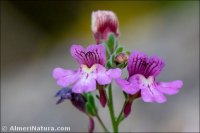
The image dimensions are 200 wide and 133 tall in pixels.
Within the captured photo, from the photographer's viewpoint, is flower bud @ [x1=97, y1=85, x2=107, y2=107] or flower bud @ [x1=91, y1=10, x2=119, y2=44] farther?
flower bud @ [x1=91, y1=10, x2=119, y2=44]

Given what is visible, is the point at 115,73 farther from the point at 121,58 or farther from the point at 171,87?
the point at 171,87

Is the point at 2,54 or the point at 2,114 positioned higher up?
the point at 2,54

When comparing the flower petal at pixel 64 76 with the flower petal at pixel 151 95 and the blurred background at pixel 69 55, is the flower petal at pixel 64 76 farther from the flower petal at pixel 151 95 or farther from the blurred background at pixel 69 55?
the blurred background at pixel 69 55

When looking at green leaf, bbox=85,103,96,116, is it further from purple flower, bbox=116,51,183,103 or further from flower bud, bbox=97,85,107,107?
purple flower, bbox=116,51,183,103

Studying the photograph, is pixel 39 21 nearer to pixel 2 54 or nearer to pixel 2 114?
pixel 2 54

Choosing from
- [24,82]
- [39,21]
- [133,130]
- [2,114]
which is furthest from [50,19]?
[133,130]

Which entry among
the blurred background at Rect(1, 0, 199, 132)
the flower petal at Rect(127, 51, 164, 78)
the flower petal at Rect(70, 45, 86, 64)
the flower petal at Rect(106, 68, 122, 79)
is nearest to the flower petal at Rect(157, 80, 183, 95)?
the flower petal at Rect(127, 51, 164, 78)

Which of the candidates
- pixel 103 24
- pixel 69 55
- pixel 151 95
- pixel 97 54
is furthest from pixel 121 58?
pixel 69 55
